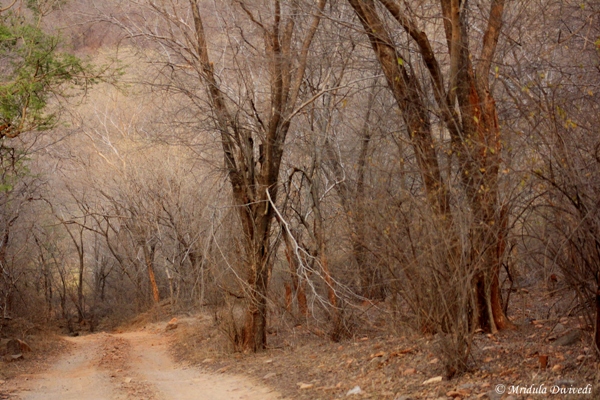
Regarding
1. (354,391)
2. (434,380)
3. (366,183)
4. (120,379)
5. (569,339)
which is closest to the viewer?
(434,380)

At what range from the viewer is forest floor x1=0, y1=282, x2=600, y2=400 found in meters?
6.44

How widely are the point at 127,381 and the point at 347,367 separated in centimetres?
376

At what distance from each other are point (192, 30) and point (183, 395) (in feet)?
21.2

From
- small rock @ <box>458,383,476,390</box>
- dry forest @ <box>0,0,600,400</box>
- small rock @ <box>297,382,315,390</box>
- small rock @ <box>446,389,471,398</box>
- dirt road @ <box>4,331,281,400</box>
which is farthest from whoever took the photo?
dirt road @ <box>4,331,281,400</box>

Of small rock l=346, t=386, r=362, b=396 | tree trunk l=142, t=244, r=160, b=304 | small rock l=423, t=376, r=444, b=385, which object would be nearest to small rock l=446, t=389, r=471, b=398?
small rock l=423, t=376, r=444, b=385

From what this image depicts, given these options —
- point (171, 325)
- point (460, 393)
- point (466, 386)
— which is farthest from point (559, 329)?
point (171, 325)

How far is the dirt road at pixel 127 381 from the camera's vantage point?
9.22m

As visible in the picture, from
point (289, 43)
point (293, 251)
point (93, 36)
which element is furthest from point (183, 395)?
point (93, 36)

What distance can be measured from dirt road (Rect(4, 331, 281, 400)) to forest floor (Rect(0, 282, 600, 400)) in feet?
0.07

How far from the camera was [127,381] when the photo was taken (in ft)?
35.1

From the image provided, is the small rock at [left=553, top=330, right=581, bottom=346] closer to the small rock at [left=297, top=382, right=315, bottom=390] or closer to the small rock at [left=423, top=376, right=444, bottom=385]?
the small rock at [left=423, top=376, right=444, bottom=385]

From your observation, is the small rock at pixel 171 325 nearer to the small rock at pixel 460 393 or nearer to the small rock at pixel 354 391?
the small rock at pixel 354 391

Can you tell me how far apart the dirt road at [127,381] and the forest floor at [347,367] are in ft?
0.07

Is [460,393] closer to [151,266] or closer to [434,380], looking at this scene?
[434,380]
